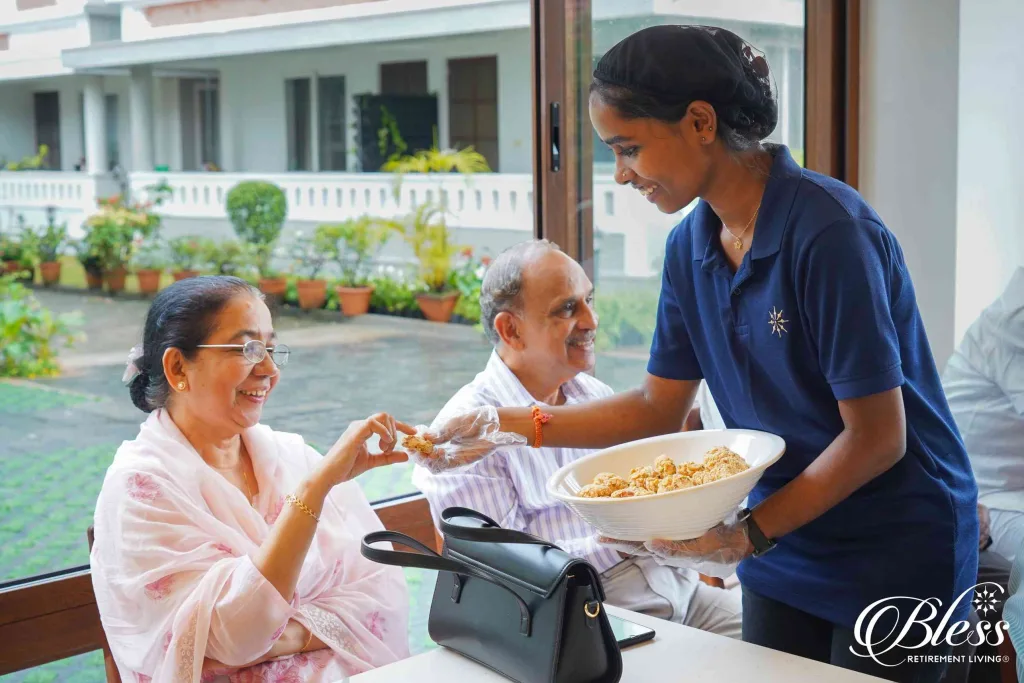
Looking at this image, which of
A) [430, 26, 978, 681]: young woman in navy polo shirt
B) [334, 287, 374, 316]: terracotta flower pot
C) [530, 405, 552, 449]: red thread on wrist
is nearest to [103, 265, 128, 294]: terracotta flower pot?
[334, 287, 374, 316]: terracotta flower pot

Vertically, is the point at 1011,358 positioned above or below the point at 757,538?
above

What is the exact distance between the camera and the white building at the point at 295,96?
257cm

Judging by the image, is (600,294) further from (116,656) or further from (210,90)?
(116,656)

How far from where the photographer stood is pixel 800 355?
4.95 ft

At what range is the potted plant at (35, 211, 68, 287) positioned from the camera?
2645 millimetres

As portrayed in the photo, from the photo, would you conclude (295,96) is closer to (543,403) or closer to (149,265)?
(149,265)

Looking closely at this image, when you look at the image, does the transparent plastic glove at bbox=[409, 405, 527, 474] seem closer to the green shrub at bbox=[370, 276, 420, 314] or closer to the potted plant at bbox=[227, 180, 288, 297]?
the potted plant at bbox=[227, 180, 288, 297]

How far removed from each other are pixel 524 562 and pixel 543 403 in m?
0.82

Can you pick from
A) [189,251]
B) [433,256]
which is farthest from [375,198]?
[189,251]

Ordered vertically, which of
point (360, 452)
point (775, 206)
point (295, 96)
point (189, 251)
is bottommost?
point (360, 452)

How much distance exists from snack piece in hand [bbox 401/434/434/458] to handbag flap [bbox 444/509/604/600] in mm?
217

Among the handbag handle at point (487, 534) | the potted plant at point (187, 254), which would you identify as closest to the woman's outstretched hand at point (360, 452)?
the handbag handle at point (487, 534)

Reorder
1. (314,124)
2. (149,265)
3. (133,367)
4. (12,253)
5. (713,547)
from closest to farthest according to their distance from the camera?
(713,547) < (133,367) < (12,253) < (149,265) < (314,124)

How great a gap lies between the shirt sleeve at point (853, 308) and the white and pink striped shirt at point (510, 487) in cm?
75
